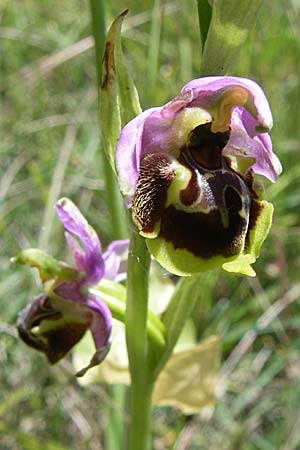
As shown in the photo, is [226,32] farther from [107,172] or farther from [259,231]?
[107,172]

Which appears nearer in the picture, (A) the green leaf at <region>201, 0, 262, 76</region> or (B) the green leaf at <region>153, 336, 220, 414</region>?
(A) the green leaf at <region>201, 0, 262, 76</region>

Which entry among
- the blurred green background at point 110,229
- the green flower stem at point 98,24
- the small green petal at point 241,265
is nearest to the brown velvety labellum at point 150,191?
the small green petal at point 241,265

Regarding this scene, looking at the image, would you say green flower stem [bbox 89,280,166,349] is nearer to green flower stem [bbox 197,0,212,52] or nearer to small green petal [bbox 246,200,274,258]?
small green petal [bbox 246,200,274,258]

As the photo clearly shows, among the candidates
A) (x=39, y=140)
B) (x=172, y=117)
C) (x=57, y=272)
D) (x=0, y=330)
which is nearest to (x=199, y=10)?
(x=172, y=117)

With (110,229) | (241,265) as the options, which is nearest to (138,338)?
(241,265)

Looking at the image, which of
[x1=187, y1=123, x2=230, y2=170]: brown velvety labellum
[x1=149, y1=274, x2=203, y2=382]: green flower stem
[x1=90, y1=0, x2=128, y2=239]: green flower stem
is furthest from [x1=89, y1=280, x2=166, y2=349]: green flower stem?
[x1=187, y1=123, x2=230, y2=170]: brown velvety labellum

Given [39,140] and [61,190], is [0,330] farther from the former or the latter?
[39,140]

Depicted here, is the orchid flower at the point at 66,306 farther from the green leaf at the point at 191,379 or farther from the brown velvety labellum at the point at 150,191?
the green leaf at the point at 191,379
